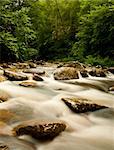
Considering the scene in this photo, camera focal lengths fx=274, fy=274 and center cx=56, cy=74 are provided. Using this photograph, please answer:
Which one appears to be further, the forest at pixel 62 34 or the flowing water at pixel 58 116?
the forest at pixel 62 34

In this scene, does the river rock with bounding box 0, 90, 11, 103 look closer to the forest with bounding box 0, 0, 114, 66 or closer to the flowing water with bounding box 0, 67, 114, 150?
the flowing water with bounding box 0, 67, 114, 150

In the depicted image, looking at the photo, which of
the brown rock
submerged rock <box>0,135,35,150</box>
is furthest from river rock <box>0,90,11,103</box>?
submerged rock <box>0,135,35,150</box>

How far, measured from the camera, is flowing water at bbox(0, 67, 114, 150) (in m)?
3.27

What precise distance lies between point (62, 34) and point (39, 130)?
20.4 m

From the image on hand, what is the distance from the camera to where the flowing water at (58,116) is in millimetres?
3268

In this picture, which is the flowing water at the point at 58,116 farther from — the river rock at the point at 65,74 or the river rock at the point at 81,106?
the river rock at the point at 65,74

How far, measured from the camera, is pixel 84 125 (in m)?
4.04

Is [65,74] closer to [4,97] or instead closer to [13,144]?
[4,97]

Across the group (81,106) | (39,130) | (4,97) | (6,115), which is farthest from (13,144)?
(4,97)

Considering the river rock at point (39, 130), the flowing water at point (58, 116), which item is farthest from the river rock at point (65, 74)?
the river rock at point (39, 130)

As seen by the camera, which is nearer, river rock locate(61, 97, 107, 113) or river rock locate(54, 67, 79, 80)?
river rock locate(61, 97, 107, 113)

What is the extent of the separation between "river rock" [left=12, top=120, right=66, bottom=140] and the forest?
32.0 feet

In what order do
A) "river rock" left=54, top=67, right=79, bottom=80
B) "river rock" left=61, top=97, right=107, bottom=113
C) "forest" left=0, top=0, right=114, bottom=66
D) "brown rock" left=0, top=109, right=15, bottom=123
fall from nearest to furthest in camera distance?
1. "brown rock" left=0, top=109, right=15, bottom=123
2. "river rock" left=61, top=97, right=107, bottom=113
3. "river rock" left=54, top=67, right=79, bottom=80
4. "forest" left=0, top=0, right=114, bottom=66

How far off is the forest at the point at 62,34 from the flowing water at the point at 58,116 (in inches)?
285
